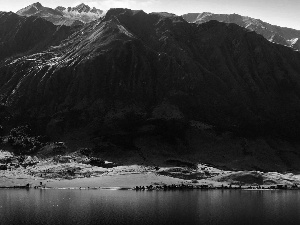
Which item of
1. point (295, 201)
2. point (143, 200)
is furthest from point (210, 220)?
point (295, 201)

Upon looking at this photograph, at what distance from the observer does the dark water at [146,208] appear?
12169 centimetres

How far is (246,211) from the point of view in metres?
138

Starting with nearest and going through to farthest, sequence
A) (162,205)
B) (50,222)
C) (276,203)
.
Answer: (50,222) → (162,205) → (276,203)

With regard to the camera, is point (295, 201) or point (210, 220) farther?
point (295, 201)

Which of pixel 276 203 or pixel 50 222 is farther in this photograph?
pixel 276 203

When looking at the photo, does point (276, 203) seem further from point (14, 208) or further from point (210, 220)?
point (14, 208)

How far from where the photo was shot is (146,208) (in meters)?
140

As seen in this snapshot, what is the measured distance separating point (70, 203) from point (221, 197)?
53.9 m

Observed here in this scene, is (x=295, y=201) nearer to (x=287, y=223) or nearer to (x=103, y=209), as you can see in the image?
(x=287, y=223)

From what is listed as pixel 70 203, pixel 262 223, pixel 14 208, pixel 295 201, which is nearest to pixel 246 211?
pixel 262 223

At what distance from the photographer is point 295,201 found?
162750mm

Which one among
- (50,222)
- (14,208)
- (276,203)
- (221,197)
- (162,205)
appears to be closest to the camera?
(50,222)

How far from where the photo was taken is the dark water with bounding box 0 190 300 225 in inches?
4791

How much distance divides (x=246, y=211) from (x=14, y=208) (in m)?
63.3
